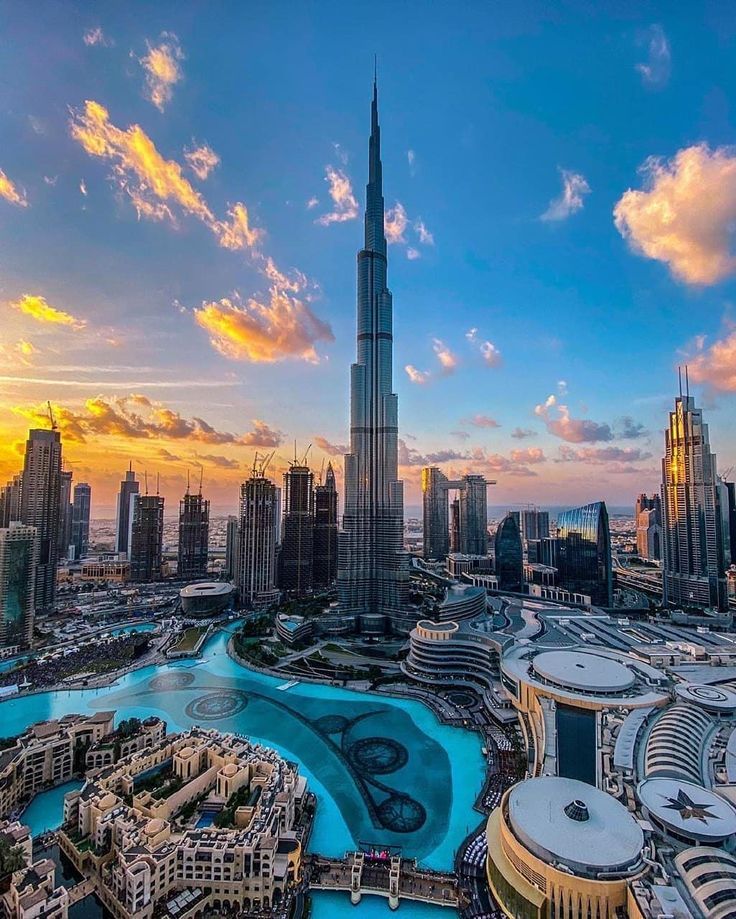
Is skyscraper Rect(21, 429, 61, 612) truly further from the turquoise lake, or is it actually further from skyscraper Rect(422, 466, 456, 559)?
skyscraper Rect(422, 466, 456, 559)

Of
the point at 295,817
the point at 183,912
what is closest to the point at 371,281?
the point at 295,817

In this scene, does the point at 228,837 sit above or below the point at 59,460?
below

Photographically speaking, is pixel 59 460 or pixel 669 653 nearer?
pixel 669 653

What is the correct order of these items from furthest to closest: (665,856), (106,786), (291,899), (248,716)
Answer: (248,716) < (106,786) < (291,899) < (665,856)

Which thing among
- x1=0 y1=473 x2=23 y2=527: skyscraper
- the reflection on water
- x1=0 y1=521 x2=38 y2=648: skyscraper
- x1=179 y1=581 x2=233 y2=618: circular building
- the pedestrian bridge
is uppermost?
x1=0 y1=473 x2=23 y2=527: skyscraper

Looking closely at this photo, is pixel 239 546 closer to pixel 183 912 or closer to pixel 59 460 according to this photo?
pixel 59 460

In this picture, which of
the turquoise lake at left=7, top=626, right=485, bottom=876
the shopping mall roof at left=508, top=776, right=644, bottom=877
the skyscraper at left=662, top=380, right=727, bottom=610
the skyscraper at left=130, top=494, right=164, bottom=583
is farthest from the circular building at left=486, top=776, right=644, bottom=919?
the skyscraper at left=130, top=494, right=164, bottom=583

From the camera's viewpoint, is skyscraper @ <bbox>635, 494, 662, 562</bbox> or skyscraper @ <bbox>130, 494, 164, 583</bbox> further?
skyscraper @ <bbox>635, 494, 662, 562</bbox>
